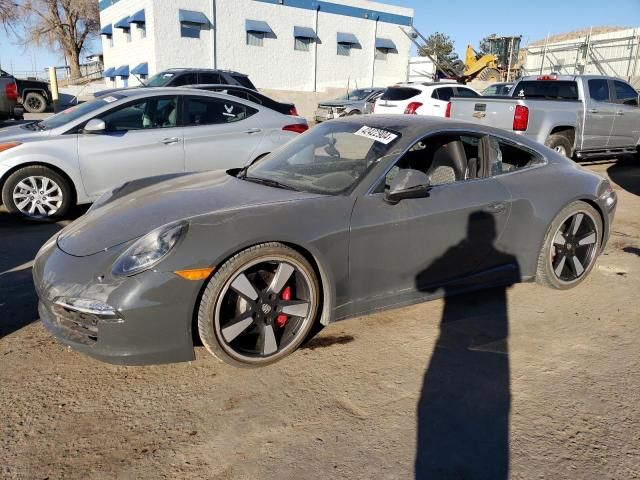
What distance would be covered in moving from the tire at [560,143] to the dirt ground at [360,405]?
633 centimetres

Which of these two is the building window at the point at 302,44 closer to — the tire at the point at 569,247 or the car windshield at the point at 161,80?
the car windshield at the point at 161,80

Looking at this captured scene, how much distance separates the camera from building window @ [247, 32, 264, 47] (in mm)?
30844

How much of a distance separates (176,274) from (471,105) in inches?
332

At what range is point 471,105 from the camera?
985 cm

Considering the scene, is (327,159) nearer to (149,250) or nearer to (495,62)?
(149,250)

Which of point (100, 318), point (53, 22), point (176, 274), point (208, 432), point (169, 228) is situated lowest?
point (208, 432)

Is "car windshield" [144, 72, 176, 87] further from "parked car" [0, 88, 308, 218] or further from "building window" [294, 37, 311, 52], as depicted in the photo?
"building window" [294, 37, 311, 52]

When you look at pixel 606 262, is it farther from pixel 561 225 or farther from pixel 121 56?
pixel 121 56

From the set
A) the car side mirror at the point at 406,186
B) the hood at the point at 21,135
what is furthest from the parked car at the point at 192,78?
the car side mirror at the point at 406,186

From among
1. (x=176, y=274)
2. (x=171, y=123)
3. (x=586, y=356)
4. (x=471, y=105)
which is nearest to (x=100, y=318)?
(x=176, y=274)

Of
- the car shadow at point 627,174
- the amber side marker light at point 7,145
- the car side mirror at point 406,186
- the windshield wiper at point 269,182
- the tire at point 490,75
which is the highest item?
the tire at point 490,75

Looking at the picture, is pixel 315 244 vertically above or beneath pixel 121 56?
beneath

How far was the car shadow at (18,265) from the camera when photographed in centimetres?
369

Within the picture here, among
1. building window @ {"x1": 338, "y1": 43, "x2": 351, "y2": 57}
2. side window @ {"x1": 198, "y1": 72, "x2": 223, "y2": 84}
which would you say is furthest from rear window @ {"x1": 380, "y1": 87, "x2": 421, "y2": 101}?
building window @ {"x1": 338, "y1": 43, "x2": 351, "y2": 57}
